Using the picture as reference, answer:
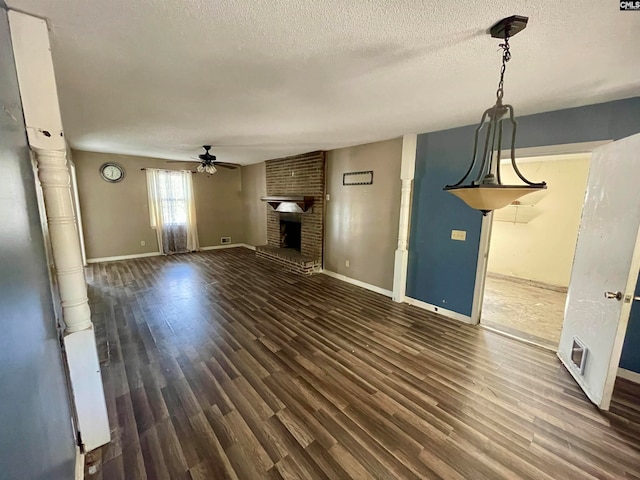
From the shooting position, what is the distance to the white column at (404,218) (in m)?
3.57

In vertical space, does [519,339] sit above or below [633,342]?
below

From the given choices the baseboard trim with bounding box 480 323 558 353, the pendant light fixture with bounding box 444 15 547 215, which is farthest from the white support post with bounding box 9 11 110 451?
the baseboard trim with bounding box 480 323 558 353

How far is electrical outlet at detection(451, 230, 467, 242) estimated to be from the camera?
3217 mm

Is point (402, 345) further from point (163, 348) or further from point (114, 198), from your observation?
point (114, 198)

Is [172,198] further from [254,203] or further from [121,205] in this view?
[254,203]

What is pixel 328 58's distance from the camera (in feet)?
5.24

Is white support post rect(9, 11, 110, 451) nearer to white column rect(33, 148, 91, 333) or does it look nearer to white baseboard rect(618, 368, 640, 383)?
white column rect(33, 148, 91, 333)

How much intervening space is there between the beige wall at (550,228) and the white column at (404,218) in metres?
2.29

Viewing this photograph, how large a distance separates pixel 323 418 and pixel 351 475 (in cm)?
41

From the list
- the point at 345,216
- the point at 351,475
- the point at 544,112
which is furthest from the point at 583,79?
the point at 345,216

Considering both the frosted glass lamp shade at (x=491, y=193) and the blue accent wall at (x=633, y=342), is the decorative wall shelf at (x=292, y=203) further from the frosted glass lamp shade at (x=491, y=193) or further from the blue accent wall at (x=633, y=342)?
the blue accent wall at (x=633, y=342)

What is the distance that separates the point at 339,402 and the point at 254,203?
614 cm

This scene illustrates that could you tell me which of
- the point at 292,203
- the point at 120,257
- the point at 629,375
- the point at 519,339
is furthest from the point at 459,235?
the point at 120,257

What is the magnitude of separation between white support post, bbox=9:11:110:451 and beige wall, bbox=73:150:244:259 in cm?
544
